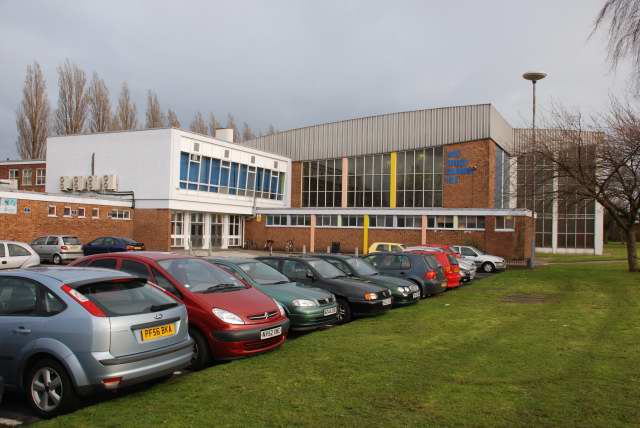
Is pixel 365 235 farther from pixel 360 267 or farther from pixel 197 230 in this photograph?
pixel 360 267

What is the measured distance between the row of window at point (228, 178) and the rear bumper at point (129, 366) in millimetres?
32852

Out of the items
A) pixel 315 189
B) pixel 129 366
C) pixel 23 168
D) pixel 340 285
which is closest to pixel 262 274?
pixel 340 285

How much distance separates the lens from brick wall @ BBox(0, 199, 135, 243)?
29.4 m

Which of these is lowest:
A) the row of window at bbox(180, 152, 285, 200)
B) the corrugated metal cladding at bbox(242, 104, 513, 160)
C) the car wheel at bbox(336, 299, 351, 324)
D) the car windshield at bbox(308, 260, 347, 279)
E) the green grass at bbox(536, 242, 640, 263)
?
the green grass at bbox(536, 242, 640, 263)

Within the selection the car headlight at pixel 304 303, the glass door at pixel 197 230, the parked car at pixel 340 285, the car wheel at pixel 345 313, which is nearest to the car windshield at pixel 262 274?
the car headlight at pixel 304 303

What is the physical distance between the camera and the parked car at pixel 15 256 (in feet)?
59.2

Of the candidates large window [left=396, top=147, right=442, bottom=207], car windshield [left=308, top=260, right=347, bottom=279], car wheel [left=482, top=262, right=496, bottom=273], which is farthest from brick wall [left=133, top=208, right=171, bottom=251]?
car windshield [left=308, top=260, right=347, bottom=279]

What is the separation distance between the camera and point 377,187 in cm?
4844

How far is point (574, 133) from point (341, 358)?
19.6 meters

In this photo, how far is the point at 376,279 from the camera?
1420 centimetres

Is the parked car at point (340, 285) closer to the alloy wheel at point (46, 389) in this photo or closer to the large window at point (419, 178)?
the alloy wheel at point (46, 389)

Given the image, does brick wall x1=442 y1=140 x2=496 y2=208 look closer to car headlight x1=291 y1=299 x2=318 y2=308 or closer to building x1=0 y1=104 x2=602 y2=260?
building x1=0 y1=104 x2=602 y2=260

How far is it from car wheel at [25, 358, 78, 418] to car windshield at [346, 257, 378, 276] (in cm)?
946

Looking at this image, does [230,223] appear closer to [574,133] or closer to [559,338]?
[574,133]
